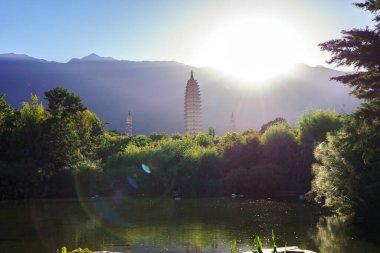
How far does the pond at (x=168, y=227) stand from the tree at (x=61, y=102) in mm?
15063

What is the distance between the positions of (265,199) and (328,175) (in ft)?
45.5

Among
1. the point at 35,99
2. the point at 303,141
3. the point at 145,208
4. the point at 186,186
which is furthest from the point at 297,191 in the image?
the point at 35,99

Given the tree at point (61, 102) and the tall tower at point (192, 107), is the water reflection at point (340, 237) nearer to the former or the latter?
the tree at point (61, 102)

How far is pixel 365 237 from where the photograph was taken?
69.1ft

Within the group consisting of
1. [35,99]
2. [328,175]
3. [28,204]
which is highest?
[35,99]

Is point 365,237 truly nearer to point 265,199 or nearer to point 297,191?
point 265,199

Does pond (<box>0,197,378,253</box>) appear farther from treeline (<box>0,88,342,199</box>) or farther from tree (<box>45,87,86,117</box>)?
tree (<box>45,87,86,117</box>)

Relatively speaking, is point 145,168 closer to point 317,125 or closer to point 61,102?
point 61,102

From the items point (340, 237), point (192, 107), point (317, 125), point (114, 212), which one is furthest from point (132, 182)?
point (192, 107)

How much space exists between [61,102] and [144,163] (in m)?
11.0

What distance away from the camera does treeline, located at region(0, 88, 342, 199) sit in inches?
1847

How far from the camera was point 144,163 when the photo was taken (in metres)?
52.0

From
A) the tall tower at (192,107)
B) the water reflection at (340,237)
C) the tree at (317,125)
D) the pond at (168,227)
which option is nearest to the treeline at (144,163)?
the tree at (317,125)

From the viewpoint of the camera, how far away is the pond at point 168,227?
63.4 feet
